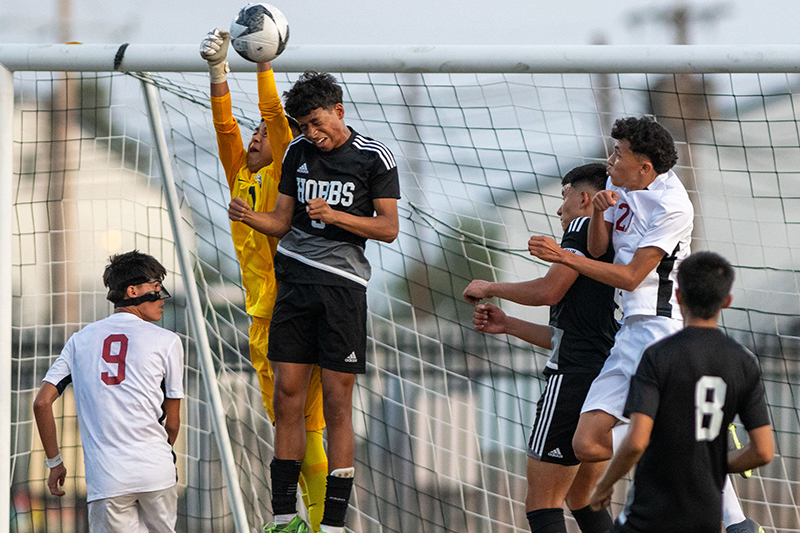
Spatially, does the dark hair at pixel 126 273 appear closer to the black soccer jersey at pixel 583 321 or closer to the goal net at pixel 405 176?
the goal net at pixel 405 176

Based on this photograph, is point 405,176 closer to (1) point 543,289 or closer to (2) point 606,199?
(1) point 543,289

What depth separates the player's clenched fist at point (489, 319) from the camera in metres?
3.37

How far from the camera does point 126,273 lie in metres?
3.62

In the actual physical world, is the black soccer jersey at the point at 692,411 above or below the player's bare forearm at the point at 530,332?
below

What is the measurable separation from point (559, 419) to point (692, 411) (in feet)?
2.97

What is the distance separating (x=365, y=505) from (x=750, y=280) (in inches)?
175

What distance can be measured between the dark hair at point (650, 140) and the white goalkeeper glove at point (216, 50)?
5.39 ft

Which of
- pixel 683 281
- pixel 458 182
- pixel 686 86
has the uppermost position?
pixel 686 86

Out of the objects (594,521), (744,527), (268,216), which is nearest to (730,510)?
(744,527)

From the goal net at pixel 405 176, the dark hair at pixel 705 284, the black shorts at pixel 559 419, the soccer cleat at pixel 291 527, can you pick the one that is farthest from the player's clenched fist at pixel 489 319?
the dark hair at pixel 705 284

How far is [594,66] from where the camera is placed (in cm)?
378

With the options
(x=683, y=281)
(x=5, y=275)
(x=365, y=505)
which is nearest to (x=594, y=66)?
(x=683, y=281)

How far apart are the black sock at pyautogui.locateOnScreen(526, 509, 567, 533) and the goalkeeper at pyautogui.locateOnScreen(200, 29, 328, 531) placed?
3.13 feet

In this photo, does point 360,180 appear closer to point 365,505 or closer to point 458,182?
point 458,182
